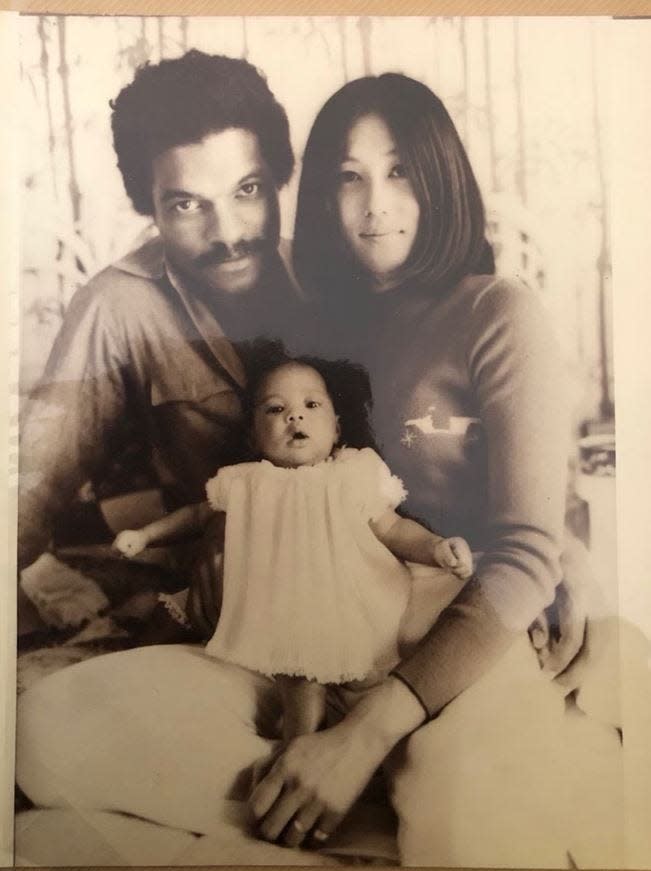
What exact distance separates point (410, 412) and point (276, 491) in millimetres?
199

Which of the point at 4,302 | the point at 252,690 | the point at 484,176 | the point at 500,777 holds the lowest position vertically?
the point at 500,777

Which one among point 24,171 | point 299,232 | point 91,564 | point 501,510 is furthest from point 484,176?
point 91,564

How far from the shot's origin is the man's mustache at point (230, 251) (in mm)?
1190

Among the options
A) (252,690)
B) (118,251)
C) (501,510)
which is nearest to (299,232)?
(118,251)

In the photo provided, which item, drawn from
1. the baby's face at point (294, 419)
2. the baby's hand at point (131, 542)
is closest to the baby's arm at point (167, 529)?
the baby's hand at point (131, 542)

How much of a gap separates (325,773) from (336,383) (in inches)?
19.1

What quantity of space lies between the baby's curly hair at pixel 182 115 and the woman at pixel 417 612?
0.19ft

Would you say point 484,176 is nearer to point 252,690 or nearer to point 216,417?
point 216,417

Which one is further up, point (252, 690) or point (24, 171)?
point (24, 171)

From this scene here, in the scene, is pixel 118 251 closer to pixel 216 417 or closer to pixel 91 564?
pixel 216 417

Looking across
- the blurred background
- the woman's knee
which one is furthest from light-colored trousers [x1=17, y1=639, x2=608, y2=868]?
the blurred background

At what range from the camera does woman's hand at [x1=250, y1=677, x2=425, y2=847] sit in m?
1.12

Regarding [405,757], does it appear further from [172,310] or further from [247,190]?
[247,190]

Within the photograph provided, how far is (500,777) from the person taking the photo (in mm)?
1135
